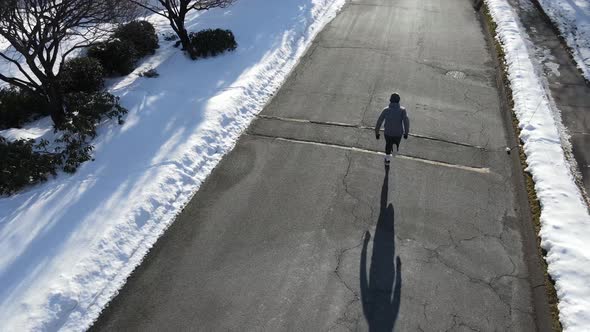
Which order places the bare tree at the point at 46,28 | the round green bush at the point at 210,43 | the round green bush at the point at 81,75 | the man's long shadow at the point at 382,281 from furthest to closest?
the round green bush at the point at 210,43
the round green bush at the point at 81,75
the bare tree at the point at 46,28
the man's long shadow at the point at 382,281

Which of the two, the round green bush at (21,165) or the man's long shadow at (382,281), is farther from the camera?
the round green bush at (21,165)

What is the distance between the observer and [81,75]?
11.5 meters

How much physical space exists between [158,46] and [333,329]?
11.8 metres

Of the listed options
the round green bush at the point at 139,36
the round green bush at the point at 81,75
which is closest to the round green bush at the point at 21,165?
the round green bush at the point at 81,75

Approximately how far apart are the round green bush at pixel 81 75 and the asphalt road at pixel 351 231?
471 cm

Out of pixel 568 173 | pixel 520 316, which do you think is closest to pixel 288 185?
pixel 520 316

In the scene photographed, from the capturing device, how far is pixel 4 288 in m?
6.43

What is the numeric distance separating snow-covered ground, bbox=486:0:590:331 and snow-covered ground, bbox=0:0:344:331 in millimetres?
6555

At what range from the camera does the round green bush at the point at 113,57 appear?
494 inches

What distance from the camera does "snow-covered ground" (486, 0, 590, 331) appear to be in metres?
6.35

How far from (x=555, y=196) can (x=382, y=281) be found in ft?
13.2

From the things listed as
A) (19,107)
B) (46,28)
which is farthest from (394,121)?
(19,107)

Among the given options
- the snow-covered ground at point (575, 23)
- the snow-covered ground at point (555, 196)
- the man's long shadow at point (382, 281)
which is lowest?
the snow-covered ground at point (575, 23)

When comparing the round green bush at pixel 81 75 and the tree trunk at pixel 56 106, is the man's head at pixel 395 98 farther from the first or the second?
the round green bush at pixel 81 75
